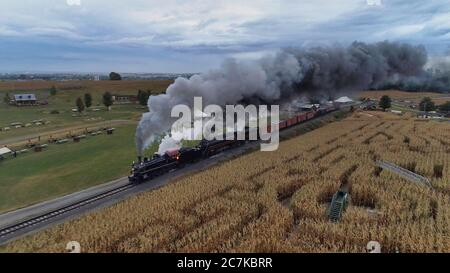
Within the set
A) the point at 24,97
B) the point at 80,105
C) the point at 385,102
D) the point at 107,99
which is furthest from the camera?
the point at 107,99

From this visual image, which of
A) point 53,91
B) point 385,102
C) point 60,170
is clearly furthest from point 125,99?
point 385,102

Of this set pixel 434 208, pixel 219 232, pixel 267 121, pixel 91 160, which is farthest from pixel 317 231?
pixel 267 121

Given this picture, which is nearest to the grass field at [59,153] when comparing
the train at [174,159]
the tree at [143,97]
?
the tree at [143,97]

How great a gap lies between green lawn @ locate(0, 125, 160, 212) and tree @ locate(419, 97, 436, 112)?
3377cm

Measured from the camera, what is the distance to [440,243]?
10.7 m

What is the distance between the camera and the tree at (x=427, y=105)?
41969 millimetres

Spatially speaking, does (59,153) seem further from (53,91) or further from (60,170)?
(53,91)

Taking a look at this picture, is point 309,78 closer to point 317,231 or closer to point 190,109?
point 190,109

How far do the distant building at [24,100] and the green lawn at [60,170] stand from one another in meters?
15.3

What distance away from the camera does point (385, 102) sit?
5009cm

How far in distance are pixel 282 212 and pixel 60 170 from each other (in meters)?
18.8

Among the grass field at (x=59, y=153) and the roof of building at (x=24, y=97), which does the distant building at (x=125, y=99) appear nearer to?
the grass field at (x=59, y=153)

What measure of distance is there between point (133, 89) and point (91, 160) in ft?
149

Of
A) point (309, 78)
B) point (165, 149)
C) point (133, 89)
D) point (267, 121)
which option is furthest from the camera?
point (133, 89)
